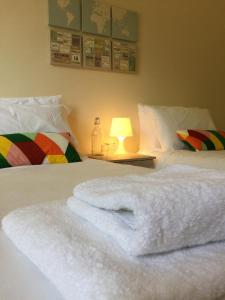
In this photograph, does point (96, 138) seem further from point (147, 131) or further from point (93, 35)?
point (93, 35)

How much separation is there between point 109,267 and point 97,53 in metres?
2.51

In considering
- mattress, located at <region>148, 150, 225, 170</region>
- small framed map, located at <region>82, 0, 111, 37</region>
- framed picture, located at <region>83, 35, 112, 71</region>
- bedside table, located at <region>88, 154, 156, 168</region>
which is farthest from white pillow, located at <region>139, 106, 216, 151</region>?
small framed map, located at <region>82, 0, 111, 37</region>

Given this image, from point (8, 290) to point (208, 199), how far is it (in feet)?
1.46

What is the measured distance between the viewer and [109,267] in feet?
1.90

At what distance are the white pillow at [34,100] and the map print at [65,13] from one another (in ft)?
1.95

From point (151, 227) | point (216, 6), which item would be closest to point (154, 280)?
point (151, 227)

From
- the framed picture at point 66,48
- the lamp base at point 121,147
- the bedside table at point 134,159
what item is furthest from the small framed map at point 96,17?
the bedside table at point 134,159

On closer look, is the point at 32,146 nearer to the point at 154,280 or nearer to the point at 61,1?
the point at 61,1

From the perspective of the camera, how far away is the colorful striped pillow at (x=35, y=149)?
185 centimetres

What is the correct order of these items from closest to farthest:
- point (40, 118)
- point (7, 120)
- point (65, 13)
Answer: point (7, 120) < point (40, 118) < point (65, 13)

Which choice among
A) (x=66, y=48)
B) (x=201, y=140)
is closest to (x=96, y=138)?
(x=66, y=48)

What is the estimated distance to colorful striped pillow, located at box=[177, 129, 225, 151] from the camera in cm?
277

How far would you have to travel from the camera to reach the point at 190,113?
3.23 meters

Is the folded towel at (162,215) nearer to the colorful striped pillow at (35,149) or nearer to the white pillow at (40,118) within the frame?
the colorful striped pillow at (35,149)
